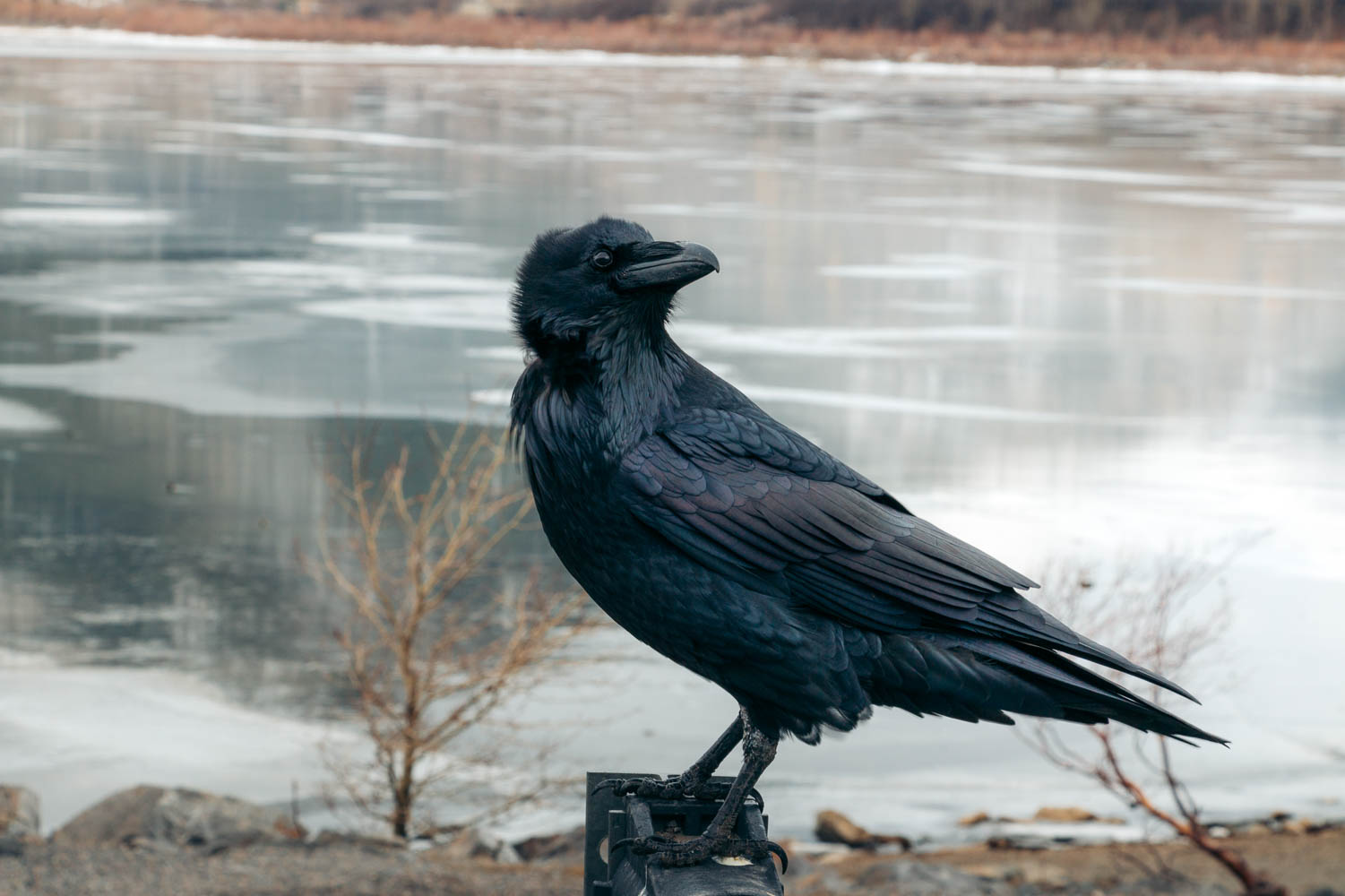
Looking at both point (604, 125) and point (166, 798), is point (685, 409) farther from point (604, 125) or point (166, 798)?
point (604, 125)

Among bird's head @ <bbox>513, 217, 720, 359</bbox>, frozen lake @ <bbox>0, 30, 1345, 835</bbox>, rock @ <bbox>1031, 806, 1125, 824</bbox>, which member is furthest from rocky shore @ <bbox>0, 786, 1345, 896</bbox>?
bird's head @ <bbox>513, 217, 720, 359</bbox>

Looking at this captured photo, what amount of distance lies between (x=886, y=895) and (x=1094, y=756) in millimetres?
2563

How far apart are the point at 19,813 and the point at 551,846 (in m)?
2.83

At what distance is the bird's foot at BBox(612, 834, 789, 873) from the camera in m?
2.84

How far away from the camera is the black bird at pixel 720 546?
270cm

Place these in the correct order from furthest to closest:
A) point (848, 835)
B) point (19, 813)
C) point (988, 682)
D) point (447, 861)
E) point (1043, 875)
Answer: point (848, 835)
point (1043, 875)
point (19, 813)
point (447, 861)
point (988, 682)

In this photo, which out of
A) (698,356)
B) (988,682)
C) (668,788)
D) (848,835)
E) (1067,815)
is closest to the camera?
(988,682)

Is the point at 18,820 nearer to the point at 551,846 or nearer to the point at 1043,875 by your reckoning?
the point at 551,846

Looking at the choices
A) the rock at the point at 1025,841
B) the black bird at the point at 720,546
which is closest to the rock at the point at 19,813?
the rock at the point at 1025,841

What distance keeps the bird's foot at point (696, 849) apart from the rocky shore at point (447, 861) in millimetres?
5147

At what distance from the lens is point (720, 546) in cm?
273

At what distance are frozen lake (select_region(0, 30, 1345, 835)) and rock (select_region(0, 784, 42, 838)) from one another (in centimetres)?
25

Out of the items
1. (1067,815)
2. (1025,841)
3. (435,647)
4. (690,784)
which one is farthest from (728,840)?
(1067,815)

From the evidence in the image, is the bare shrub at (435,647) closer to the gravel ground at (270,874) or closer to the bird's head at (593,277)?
the gravel ground at (270,874)
